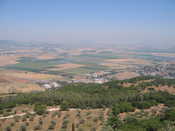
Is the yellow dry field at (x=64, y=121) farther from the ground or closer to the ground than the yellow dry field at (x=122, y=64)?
farther from the ground

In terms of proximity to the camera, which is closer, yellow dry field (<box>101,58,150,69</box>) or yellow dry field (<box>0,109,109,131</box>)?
yellow dry field (<box>0,109,109,131</box>)

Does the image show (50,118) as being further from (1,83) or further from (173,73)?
(173,73)

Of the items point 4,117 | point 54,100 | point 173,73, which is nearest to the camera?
point 4,117

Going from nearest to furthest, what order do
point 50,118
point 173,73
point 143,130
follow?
1. point 143,130
2. point 50,118
3. point 173,73

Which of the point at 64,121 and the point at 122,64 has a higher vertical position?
the point at 64,121

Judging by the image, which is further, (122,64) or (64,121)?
(122,64)

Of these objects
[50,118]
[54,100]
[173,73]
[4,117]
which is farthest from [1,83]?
[173,73]

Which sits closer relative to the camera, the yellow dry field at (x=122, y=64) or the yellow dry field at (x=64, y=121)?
the yellow dry field at (x=64, y=121)

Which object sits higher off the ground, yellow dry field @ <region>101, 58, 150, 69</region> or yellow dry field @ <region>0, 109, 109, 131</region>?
yellow dry field @ <region>0, 109, 109, 131</region>
